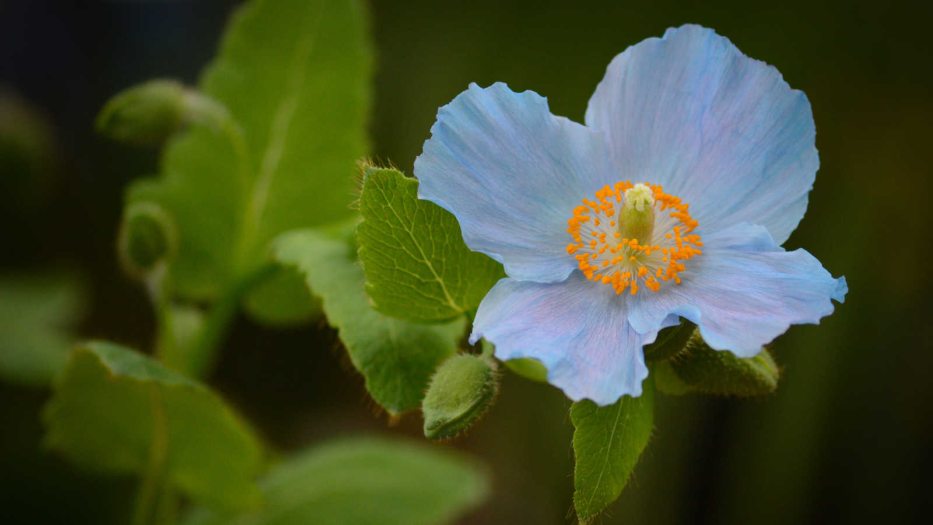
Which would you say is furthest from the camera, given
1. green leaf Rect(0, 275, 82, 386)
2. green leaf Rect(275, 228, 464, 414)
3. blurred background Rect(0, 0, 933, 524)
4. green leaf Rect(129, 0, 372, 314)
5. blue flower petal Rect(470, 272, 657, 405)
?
blurred background Rect(0, 0, 933, 524)

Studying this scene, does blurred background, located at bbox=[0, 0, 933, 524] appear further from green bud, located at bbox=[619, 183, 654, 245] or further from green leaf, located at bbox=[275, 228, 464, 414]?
green bud, located at bbox=[619, 183, 654, 245]

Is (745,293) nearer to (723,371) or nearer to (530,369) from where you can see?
(723,371)

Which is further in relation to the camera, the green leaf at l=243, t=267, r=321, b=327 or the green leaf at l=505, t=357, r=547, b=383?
the green leaf at l=243, t=267, r=321, b=327

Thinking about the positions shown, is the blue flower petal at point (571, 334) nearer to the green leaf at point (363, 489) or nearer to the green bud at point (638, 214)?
the green bud at point (638, 214)

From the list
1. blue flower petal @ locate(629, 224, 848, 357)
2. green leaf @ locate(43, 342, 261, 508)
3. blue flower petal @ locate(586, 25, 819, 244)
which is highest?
blue flower petal @ locate(586, 25, 819, 244)

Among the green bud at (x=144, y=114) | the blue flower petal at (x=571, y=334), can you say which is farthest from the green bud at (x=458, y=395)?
the green bud at (x=144, y=114)

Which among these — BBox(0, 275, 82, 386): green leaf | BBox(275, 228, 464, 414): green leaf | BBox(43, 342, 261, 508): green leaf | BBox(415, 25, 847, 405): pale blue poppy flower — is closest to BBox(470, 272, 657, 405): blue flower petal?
BBox(415, 25, 847, 405): pale blue poppy flower

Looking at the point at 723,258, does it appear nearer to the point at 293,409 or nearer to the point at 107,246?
the point at 293,409

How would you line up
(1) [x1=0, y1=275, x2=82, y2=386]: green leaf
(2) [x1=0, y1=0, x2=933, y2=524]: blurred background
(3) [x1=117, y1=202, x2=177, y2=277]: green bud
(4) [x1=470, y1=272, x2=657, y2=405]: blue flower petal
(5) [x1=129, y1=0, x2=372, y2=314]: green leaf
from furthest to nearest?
(2) [x1=0, y1=0, x2=933, y2=524]: blurred background
(1) [x1=0, y1=275, x2=82, y2=386]: green leaf
(5) [x1=129, y1=0, x2=372, y2=314]: green leaf
(3) [x1=117, y1=202, x2=177, y2=277]: green bud
(4) [x1=470, y1=272, x2=657, y2=405]: blue flower petal

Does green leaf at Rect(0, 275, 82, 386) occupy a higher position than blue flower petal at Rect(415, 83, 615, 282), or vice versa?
blue flower petal at Rect(415, 83, 615, 282)
